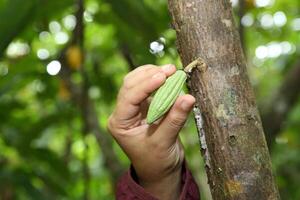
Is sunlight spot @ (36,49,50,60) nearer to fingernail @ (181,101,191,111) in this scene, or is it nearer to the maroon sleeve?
the maroon sleeve

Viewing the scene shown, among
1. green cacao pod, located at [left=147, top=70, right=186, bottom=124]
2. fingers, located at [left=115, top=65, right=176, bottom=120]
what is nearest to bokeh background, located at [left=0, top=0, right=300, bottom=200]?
fingers, located at [left=115, top=65, right=176, bottom=120]

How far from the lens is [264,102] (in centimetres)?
249

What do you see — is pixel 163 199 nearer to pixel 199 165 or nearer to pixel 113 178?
pixel 113 178

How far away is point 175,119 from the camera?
866 mm

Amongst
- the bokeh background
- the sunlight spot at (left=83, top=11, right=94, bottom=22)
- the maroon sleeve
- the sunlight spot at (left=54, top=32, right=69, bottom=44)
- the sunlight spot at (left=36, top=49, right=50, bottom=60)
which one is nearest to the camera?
the maroon sleeve

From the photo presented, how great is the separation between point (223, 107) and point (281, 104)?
167 centimetres

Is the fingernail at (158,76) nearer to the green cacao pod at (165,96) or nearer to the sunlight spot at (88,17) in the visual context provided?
the green cacao pod at (165,96)

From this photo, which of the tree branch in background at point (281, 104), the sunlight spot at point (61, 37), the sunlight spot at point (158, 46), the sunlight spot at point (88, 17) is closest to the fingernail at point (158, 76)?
A: the sunlight spot at point (158, 46)

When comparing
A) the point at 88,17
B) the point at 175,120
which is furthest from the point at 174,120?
the point at 88,17

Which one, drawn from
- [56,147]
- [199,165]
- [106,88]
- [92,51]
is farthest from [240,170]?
[56,147]

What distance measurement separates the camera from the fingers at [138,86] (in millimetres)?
886

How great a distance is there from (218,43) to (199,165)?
2393mm

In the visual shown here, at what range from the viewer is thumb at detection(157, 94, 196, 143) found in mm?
837

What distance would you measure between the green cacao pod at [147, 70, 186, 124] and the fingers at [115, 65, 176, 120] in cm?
7
